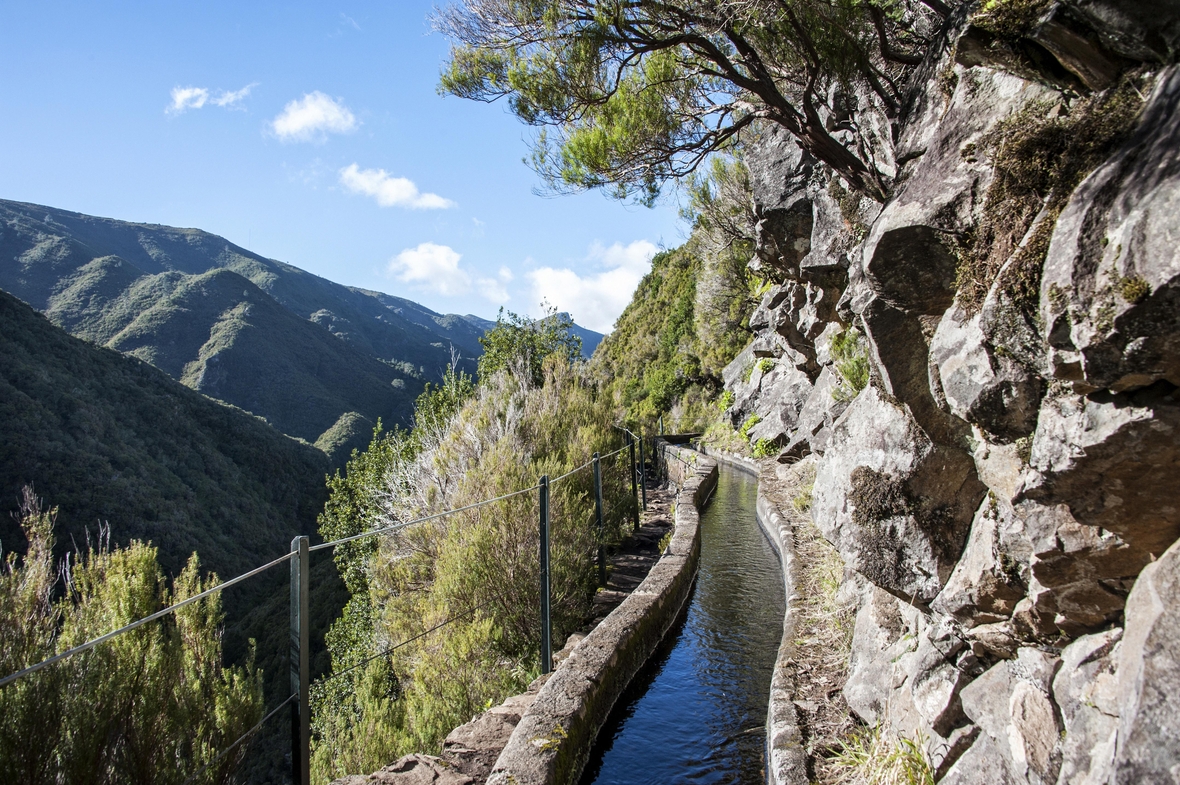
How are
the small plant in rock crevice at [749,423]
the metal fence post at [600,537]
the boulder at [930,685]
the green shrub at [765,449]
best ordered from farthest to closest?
the small plant in rock crevice at [749,423] < the green shrub at [765,449] < the metal fence post at [600,537] < the boulder at [930,685]

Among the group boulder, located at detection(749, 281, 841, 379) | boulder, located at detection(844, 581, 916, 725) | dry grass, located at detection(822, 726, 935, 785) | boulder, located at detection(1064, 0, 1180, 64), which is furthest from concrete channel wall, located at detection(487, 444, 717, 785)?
boulder, located at detection(749, 281, 841, 379)

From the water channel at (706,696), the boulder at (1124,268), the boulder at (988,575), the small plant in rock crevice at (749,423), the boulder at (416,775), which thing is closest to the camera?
the boulder at (1124,268)

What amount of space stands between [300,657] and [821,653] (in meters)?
3.58

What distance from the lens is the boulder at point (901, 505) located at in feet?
10.7

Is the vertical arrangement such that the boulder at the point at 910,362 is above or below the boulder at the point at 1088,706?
above

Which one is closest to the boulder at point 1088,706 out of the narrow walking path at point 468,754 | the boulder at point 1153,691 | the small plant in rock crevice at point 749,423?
the boulder at point 1153,691

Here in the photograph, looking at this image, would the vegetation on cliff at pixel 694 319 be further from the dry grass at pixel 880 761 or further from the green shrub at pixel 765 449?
the dry grass at pixel 880 761

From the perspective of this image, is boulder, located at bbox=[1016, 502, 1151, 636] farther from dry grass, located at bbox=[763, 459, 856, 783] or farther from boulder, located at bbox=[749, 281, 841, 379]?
boulder, located at bbox=[749, 281, 841, 379]

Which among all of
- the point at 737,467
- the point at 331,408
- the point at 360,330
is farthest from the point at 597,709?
the point at 360,330

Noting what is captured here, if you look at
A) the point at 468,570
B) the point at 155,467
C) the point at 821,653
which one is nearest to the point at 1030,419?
the point at 821,653

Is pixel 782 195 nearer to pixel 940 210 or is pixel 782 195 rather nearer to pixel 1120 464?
pixel 940 210

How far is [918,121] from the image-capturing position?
14.2 feet

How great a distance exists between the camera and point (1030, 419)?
2.52 m

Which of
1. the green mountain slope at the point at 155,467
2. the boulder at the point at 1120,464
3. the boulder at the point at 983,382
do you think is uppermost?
the boulder at the point at 983,382
